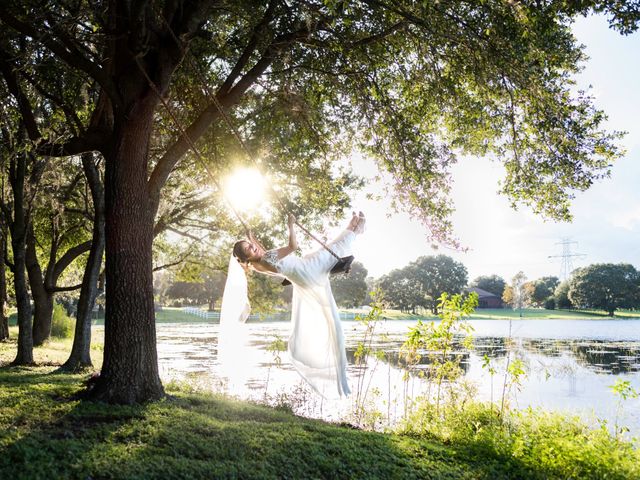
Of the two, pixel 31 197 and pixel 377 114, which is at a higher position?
pixel 377 114

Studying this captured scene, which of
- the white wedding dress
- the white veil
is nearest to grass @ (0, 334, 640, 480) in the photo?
the white wedding dress

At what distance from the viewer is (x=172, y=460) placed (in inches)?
185

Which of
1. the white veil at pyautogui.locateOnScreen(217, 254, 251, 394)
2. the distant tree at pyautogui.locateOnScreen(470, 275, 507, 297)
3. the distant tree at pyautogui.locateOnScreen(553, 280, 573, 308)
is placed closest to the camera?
the white veil at pyautogui.locateOnScreen(217, 254, 251, 394)

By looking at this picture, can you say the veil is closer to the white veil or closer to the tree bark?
the white veil

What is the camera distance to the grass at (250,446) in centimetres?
456

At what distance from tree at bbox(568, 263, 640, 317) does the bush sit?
79.9 m

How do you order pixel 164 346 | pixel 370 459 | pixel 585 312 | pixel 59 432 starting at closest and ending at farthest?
pixel 59 432 → pixel 370 459 → pixel 164 346 → pixel 585 312

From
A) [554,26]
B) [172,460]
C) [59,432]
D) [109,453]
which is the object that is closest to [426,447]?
[172,460]

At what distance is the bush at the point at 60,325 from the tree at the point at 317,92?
52.1 feet

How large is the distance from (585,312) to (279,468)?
303 ft

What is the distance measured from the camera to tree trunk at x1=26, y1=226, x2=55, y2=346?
15.7 m

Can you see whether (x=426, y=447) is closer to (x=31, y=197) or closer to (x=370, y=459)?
(x=370, y=459)

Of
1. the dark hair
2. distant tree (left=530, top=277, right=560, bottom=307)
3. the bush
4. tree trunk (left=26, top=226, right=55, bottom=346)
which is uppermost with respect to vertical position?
distant tree (left=530, top=277, right=560, bottom=307)

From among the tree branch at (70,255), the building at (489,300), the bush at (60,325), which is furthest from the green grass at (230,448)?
the building at (489,300)
